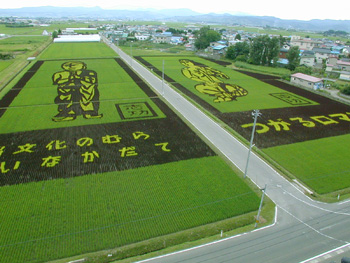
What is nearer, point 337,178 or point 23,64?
point 337,178

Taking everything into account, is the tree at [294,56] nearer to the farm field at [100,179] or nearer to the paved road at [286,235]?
the farm field at [100,179]

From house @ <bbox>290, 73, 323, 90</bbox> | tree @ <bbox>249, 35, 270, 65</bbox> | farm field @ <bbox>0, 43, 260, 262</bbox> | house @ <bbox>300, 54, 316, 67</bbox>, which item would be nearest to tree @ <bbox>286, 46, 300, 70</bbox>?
tree @ <bbox>249, 35, 270, 65</bbox>

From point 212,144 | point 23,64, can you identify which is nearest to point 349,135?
point 212,144

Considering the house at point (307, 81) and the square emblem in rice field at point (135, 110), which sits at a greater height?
the house at point (307, 81)

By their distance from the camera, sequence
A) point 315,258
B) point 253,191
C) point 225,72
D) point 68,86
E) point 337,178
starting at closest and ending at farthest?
point 315,258 → point 253,191 → point 337,178 → point 68,86 → point 225,72

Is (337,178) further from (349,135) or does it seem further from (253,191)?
(349,135)

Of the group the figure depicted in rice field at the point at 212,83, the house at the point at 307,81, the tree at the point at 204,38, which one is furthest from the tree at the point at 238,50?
the house at the point at 307,81

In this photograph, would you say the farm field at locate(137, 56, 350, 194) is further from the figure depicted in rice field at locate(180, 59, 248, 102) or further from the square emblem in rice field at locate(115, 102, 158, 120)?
the square emblem in rice field at locate(115, 102, 158, 120)
